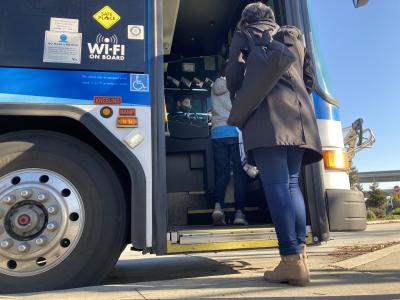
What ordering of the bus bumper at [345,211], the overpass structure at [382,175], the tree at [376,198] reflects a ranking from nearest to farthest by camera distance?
the bus bumper at [345,211]
the tree at [376,198]
the overpass structure at [382,175]

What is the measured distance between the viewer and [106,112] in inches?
109

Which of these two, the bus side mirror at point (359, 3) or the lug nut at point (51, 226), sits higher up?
the bus side mirror at point (359, 3)

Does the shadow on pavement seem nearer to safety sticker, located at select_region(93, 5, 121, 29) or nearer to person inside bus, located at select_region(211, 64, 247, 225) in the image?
person inside bus, located at select_region(211, 64, 247, 225)

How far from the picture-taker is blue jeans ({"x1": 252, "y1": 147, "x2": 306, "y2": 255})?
94.1 inches

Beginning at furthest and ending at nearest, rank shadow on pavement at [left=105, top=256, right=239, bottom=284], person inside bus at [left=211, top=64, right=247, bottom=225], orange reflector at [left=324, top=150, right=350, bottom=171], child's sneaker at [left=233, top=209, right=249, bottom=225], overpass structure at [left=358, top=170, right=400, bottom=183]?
overpass structure at [left=358, top=170, right=400, bottom=183] → person inside bus at [left=211, top=64, right=247, bottom=225] → child's sneaker at [left=233, top=209, right=249, bottom=225] → shadow on pavement at [left=105, top=256, right=239, bottom=284] → orange reflector at [left=324, top=150, right=350, bottom=171]

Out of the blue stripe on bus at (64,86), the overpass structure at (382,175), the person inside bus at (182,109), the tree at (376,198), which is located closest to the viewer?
the blue stripe on bus at (64,86)

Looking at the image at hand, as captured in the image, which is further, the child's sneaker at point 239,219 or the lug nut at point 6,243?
the child's sneaker at point 239,219

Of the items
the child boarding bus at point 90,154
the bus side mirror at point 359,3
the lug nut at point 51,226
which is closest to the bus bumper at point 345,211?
the child boarding bus at point 90,154

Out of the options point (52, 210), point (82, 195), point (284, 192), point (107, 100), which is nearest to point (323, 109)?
point (284, 192)

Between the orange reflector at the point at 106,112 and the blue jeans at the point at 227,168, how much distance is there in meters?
1.79

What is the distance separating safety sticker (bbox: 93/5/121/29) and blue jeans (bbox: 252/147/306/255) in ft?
4.64

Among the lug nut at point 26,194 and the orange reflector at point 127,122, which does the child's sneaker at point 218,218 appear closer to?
the orange reflector at point 127,122

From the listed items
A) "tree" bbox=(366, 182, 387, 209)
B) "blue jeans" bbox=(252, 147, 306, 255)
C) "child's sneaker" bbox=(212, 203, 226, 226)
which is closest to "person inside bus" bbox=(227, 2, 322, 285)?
"blue jeans" bbox=(252, 147, 306, 255)

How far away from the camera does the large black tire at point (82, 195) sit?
2545mm
